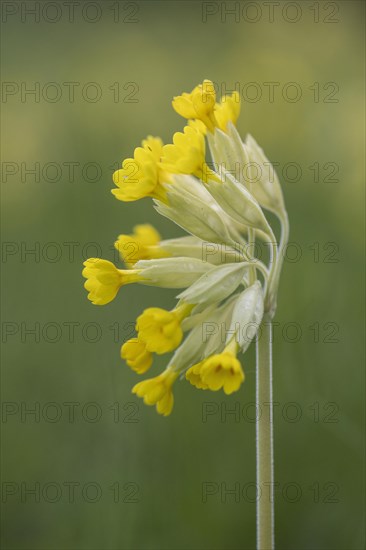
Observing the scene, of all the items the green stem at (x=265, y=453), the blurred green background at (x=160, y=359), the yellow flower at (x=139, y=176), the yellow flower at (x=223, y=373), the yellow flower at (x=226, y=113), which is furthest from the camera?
the blurred green background at (x=160, y=359)

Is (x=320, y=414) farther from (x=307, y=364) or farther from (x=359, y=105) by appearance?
(x=359, y=105)

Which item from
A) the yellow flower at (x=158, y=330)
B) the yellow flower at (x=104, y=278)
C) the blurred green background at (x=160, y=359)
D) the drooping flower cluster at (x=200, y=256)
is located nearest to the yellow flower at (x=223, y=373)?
the drooping flower cluster at (x=200, y=256)

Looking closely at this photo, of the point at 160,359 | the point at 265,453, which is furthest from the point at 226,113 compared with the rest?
the point at 160,359

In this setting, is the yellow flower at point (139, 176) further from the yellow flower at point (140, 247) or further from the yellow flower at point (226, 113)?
the yellow flower at point (226, 113)

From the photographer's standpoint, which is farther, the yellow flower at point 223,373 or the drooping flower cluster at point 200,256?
the drooping flower cluster at point 200,256

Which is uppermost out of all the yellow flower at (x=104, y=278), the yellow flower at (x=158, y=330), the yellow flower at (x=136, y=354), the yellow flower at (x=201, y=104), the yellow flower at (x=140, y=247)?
A: the yellow flower at (x=201, y=104)

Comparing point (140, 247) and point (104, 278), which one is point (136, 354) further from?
Result: point (140, 247)

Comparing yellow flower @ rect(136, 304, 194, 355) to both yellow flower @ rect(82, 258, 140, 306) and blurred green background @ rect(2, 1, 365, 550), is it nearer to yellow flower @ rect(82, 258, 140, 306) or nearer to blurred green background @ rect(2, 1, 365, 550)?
yellow flower @ rect(82, 258, 140, 306)
